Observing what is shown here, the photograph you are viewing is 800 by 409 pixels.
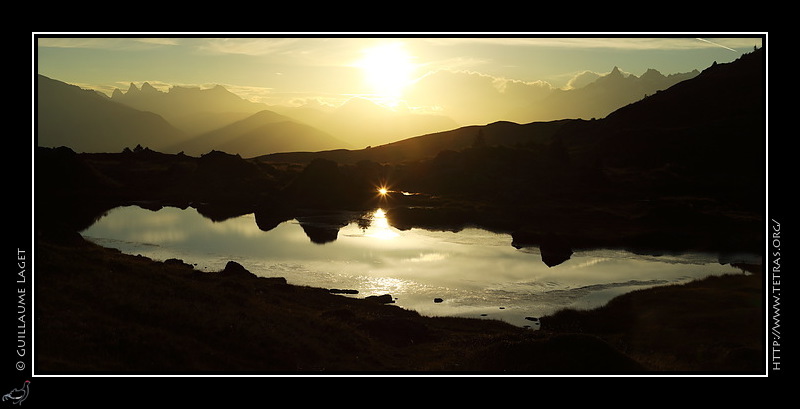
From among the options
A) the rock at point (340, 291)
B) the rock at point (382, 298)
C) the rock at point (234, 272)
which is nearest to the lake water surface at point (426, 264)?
the rock at point (382, 298)

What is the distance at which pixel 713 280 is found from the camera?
61.5m

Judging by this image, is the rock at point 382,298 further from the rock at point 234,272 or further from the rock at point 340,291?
the rock at point 234,272

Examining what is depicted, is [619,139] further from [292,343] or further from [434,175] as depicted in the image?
[292,343]

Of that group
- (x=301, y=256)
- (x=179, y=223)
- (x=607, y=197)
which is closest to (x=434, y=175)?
(x=607, y=197)

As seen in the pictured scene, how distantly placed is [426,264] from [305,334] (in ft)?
125

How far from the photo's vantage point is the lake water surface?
55.3 meters

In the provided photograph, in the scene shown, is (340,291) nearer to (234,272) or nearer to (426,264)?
(234,272)

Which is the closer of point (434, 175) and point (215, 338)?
point (215, 338)

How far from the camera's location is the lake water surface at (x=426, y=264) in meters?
55.3

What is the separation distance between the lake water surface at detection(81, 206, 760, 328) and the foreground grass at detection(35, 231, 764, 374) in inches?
237

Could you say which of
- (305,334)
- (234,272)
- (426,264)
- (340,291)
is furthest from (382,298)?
(426,264)

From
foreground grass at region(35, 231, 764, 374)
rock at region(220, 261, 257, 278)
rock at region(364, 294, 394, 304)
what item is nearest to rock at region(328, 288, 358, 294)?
rock at region(364, 294, 394, 304)

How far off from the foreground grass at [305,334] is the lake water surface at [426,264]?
603cm

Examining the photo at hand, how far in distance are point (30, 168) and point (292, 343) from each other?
15.8 metres
